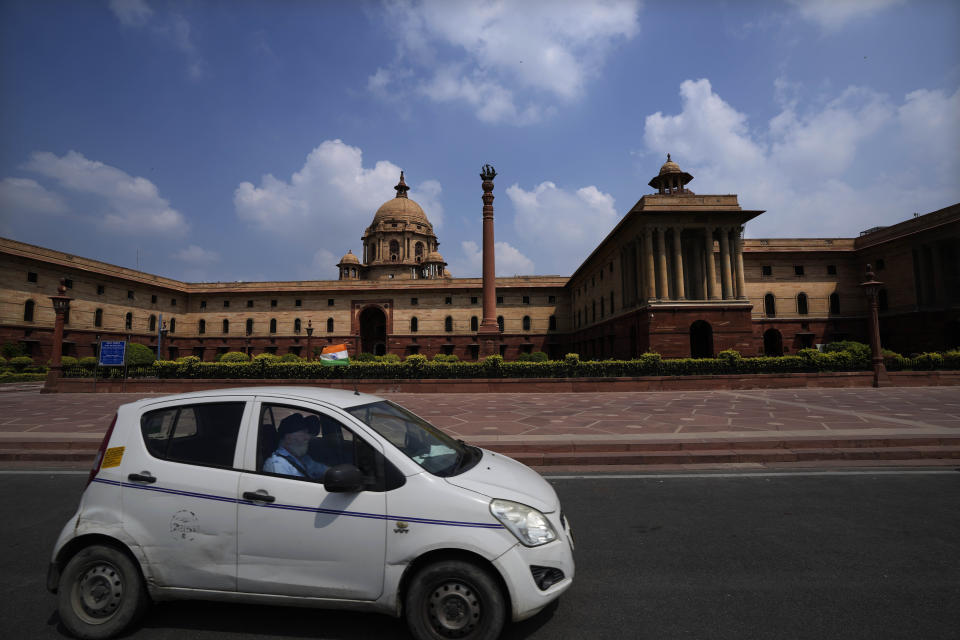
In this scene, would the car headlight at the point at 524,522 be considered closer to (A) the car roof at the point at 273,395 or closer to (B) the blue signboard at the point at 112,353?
(A) the car roof at the point at 273,395

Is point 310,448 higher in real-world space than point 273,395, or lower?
lower

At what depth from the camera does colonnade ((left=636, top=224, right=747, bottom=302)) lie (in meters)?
27.9

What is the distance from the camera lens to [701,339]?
30953 millimetres

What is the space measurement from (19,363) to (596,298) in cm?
4210

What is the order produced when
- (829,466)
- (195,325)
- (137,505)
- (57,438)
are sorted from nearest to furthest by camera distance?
(137,505) → (829,466) → (57,438) → (195,325)

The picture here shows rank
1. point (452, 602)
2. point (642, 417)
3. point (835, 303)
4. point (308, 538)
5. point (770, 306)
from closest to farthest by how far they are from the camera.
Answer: point (452, 602) → point (308, 538) → point (642, 417) → point (770, 306) → point (835, 303)

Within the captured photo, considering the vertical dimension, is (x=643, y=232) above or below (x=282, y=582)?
above

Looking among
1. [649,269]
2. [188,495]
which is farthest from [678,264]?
[188,495]

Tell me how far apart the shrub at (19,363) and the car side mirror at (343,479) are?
131 ft

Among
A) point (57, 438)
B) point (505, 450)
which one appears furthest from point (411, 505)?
point (57, 438)

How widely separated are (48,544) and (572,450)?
21.6ft

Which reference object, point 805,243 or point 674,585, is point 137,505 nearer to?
point 674,585

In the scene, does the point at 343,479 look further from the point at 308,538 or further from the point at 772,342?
the point at 772,342

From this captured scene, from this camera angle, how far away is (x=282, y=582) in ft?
8.72
